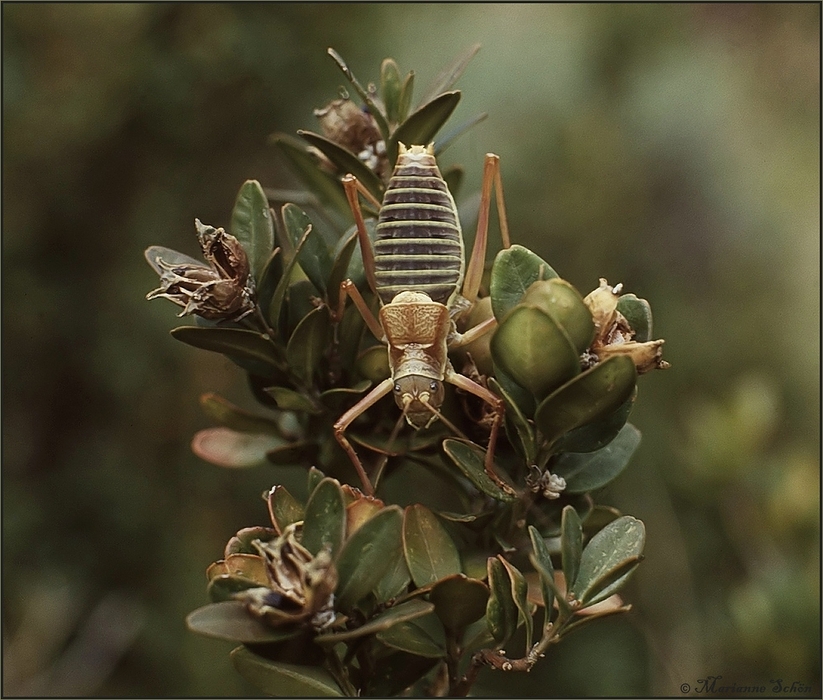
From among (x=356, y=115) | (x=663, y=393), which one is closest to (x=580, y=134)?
(x=663, y=393)

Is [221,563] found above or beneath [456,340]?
beneath

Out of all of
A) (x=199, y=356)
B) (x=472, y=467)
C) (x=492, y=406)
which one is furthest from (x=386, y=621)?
(x=199, y=356)

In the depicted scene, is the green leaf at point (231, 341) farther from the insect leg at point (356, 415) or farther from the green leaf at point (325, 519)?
the green leaf at point (325, 519)

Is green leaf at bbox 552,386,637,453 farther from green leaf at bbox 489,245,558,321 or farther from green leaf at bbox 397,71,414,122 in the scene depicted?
green leaf at bbox 397,71,414,122

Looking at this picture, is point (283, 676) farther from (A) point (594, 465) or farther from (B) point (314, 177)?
(B) point (314, 177)

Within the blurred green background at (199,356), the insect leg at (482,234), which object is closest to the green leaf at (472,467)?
the insect leg at (482,234)

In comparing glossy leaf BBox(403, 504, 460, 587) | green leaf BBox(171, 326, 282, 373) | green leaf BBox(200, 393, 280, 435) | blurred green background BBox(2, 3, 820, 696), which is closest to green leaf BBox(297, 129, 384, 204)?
green leaf BBox(171, 326, 282, 373)

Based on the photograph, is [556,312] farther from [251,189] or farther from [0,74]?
[0,74]
